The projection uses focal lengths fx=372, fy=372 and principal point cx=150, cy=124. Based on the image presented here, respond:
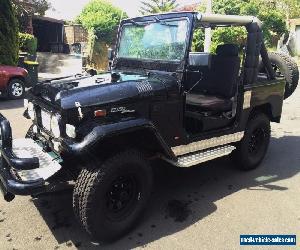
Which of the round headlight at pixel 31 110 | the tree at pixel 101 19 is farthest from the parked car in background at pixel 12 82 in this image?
the tree at pixel 101 19

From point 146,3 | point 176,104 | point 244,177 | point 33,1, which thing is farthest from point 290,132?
point 146,3

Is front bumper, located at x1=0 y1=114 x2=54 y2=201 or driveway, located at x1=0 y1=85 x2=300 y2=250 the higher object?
front bumper, located at x1=0 y1=114 x2=54 y2=201

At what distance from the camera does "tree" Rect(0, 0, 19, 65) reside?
12930 millimetres

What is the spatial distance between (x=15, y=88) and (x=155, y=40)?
26.0 feet

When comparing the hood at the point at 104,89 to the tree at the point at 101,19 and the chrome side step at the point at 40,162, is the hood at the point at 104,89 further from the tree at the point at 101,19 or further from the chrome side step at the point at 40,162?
the tree at the point at 101,19

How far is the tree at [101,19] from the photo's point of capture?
31.3 metres

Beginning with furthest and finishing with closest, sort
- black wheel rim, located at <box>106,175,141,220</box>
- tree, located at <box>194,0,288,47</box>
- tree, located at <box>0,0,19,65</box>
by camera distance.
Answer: tree, located at <box>194,0,288,47</box>
tree, located at <box>0,0,19,65</box>
black wheel rim, located at <box>106,175,141,220</box>

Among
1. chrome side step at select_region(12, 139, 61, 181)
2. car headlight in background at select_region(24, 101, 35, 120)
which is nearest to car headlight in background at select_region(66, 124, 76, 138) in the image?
chrome side step at select_region(12, 139, 61, 181)

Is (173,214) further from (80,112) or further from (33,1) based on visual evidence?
(33,1)

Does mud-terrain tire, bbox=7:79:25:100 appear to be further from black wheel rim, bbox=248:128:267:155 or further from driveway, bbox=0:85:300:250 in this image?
black wheel rim, bbox=248:128:267:155

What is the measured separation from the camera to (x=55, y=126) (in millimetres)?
3611

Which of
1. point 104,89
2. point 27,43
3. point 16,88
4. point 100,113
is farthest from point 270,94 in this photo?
point 27,43

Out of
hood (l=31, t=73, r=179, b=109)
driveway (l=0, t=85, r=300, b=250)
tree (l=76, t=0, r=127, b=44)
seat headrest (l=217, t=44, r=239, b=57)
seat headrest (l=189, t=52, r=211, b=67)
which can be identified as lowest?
driveway (l=0, t=85, r=300, b=250)

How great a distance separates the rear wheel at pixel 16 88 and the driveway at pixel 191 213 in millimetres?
7369
